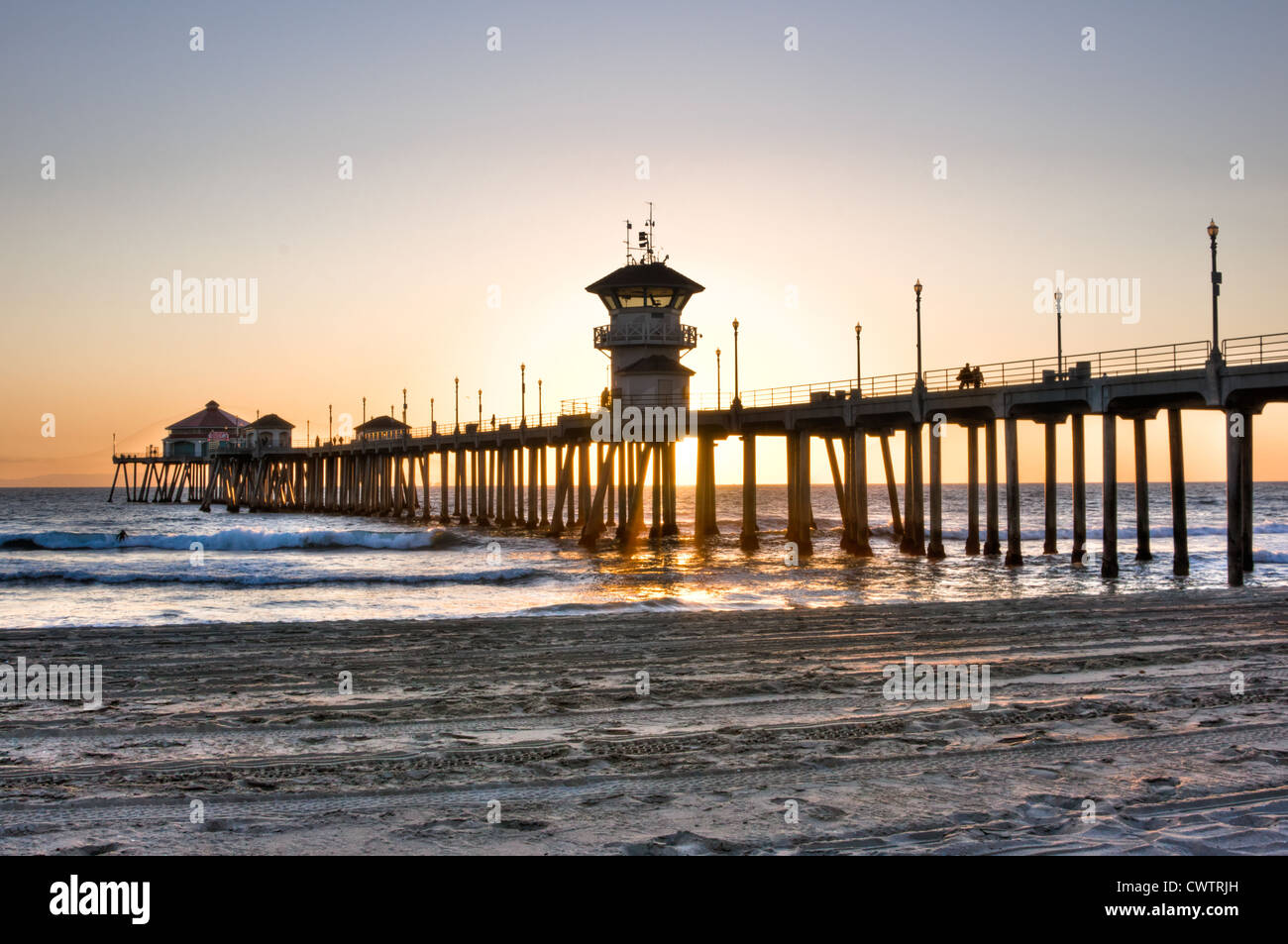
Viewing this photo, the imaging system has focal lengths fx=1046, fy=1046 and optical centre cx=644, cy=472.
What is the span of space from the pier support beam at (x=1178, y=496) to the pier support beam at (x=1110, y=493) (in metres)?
1.55

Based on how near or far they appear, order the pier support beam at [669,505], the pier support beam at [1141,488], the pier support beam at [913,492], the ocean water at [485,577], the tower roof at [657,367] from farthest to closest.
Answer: the pier support beam at [669,505] → the tower roof at [657,367] → the pier support beam at [913,492] → the pier support beam at [1141,488] → the ocean water at [485,577]

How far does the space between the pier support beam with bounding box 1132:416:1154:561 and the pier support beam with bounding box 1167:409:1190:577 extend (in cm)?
165

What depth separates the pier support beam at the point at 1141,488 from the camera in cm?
3178

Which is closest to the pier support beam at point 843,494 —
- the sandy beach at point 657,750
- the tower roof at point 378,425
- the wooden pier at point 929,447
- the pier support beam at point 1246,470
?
the wooden pier at point 929,447

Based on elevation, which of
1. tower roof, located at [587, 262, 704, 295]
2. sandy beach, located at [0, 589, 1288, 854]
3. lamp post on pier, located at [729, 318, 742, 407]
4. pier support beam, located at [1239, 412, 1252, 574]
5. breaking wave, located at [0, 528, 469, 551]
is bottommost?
breaking wave, located at [0, 528, 469, 551]

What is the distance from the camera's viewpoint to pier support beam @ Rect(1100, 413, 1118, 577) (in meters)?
26.3

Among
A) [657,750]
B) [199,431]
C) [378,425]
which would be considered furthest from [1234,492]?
[199,431]

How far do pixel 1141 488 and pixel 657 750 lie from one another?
29.3 metres

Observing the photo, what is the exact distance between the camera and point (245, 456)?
100m

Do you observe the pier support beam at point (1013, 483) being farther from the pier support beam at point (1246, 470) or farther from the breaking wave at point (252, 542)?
the breaking wave at point (252, 542)

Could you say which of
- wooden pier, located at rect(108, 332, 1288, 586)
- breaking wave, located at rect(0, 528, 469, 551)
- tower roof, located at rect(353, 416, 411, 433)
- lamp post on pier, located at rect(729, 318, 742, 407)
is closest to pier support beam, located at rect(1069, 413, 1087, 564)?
wooden pier, located at rect(108, 332, 1288, 586)

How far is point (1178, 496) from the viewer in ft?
90.1

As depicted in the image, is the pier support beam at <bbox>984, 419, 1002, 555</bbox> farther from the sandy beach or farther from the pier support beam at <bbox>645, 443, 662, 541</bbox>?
the sandy beach
